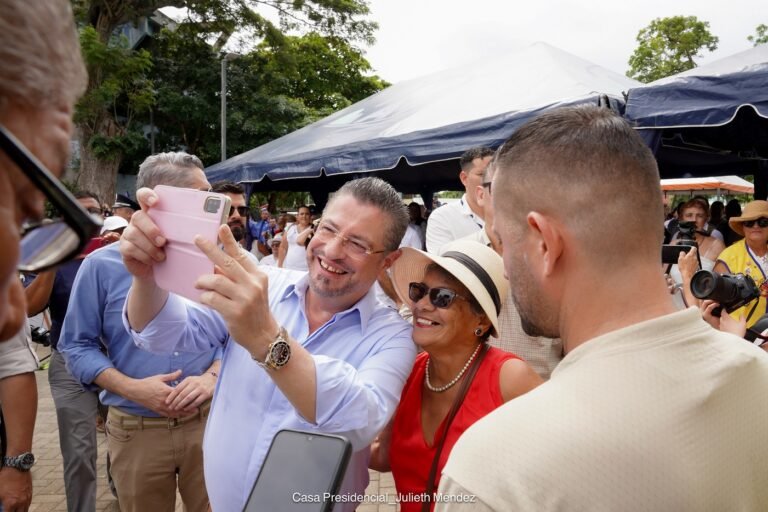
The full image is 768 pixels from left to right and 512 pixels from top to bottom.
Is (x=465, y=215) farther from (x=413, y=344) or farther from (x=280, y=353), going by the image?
(x=280, y=353)

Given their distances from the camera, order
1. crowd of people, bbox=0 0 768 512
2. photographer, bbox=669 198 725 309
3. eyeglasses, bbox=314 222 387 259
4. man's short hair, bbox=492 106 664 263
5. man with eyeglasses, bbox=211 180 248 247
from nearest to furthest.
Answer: crowd of people, bbox=0 0 768 512, man's short hair, bbox=492 106 664 263, eyeglasses, bbox=314 222 387 259, photographer, bbox=669 198 725 309, man with eyeglasses, bbox=211 180 248 247

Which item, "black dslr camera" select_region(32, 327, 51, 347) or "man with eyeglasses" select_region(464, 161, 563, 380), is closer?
"man with eyeglasses" select_region(464, 161, 563, 380)

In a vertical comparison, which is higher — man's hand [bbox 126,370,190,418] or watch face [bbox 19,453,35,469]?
man's hand [bbox 126,370,190,418]

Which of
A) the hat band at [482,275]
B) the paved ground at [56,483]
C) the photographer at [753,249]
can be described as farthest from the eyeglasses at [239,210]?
the photographer at [753,249]

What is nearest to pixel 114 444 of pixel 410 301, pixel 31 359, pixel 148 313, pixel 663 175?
pixel 31 359

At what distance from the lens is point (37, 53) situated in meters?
0.64

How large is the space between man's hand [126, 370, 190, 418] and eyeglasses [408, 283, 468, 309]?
4.23ft

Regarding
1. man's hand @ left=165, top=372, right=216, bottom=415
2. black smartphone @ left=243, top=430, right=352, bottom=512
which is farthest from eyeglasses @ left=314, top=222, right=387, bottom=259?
man's hand @ left=165, top=372, right=216, bottom=415

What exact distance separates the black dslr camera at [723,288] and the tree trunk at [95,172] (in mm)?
16705

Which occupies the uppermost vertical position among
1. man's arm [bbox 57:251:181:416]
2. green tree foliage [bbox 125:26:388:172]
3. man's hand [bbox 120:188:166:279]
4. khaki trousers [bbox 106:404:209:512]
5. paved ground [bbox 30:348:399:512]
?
green tree foliage [bbox 125:26:388:172]

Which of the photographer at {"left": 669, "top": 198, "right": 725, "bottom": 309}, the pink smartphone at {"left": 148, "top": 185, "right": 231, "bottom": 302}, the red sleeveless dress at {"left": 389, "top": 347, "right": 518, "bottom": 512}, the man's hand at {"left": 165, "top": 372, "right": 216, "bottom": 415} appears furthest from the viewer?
the photographer at {"left": 669, "top": 198, "right": 725, "bottom": 309}

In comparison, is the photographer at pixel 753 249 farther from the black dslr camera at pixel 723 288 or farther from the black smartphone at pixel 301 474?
the black smartphone at pixel 301 474

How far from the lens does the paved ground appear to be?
3930 mm

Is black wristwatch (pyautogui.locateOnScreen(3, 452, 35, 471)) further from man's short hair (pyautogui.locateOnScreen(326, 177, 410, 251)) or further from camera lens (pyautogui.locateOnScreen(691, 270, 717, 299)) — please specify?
camera lens (pyautogui.locateOnScreen(691, 270, 717, 299))
